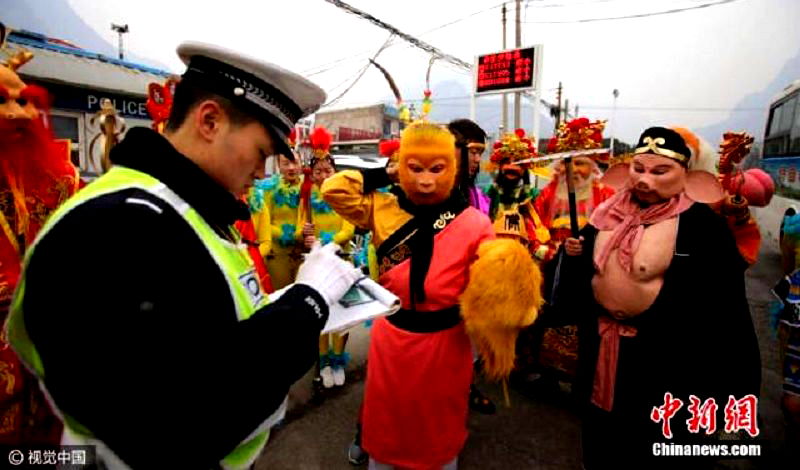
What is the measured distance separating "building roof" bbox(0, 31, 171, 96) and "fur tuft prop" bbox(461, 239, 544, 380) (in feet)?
31.8

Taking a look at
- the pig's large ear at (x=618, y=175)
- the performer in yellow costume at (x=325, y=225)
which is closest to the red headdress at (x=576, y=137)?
the pig's large ear at (x=618, y=175)

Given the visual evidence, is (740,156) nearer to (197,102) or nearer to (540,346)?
(540,346)

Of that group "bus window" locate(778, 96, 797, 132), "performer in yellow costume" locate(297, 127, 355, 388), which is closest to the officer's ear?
"performer in yellow costume" locate(297, 127, 355, 388)

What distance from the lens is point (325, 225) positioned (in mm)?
4320

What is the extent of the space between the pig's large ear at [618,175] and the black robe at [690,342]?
458mm

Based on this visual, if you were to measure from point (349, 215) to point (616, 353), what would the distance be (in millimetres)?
1695

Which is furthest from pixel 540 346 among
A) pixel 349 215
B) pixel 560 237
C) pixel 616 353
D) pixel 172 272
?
pixel 172 272

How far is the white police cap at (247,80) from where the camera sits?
112 centimetres

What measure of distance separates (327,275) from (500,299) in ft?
3.55

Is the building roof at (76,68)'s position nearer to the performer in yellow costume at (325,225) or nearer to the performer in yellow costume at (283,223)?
the performer in yellow costume at (283,223)

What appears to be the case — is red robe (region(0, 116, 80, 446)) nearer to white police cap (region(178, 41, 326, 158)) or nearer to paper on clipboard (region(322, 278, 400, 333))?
white police cap (region(178, 41, 326, 158))

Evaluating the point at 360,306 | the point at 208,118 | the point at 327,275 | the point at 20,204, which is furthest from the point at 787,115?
the point at 20,204

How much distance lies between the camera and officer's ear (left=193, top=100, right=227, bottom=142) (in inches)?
43.5

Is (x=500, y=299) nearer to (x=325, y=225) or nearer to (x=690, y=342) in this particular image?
(x=690, y=342)
